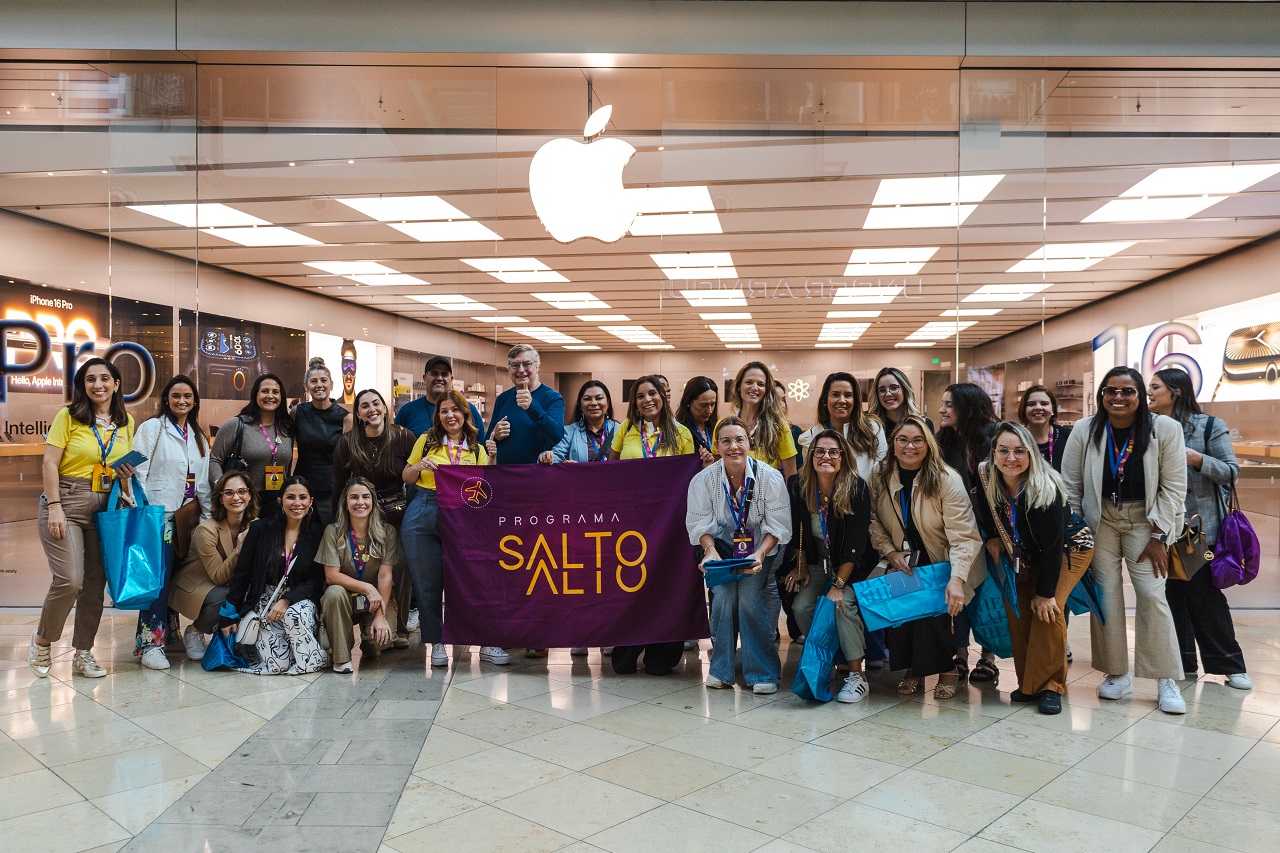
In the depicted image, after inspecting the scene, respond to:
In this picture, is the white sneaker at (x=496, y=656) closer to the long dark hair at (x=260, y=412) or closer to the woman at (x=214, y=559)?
the woman at (x=214, y=559)

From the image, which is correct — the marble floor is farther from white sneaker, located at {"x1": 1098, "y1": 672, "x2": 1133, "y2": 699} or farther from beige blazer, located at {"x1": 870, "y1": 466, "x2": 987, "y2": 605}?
beige blazer, located at {"x1": 870, "y1": 466, "x2": 987, "y2": 605}

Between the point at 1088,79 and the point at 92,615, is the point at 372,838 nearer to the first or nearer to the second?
the point at 92,615

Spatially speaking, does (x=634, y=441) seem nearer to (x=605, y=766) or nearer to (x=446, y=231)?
(x=605, y=766)

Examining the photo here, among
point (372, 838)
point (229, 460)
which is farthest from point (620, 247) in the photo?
point (372, 838)

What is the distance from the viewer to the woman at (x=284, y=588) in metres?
4.40

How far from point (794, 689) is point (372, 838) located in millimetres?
2090

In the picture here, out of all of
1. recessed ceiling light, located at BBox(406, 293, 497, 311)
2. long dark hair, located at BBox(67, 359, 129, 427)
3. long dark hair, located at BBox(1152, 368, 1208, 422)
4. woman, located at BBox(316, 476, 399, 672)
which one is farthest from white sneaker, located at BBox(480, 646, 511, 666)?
long dark hair, located at BBox(1152, 368, 1208, 422)

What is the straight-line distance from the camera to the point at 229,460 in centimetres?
486

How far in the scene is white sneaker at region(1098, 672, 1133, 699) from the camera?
13.2ft

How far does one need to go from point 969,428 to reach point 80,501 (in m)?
4.83

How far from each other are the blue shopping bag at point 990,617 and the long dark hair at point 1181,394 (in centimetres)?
146

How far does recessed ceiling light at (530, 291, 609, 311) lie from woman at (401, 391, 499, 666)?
1.68 meters

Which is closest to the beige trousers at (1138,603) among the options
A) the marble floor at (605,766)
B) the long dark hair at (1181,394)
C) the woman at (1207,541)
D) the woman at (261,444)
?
the marble floor at (605,766)

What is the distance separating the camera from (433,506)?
4.61 meters
